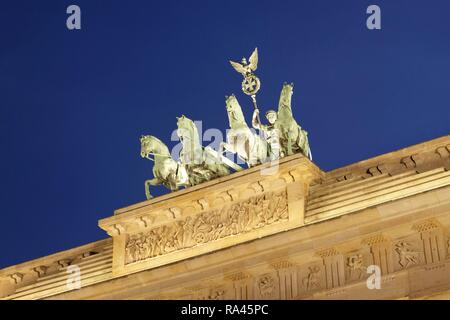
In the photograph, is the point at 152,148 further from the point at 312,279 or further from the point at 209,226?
the point at 312,279

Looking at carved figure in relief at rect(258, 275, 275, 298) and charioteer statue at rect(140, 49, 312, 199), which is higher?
charioteer statue at rect(140, 49, 312, 199)

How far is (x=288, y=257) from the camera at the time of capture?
74.3 feet

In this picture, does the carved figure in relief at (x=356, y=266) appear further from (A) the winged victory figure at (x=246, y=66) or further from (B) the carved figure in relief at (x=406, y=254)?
(A) the winged victory figure at (x=246, y=66)

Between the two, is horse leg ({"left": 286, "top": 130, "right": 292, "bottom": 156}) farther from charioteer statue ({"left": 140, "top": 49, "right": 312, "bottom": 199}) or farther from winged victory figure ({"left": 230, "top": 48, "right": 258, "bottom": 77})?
winged victory figure ({"left": 230, "top": 48, "right": 258, "bottom": 77})

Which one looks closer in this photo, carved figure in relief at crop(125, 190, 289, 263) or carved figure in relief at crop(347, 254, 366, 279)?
carved figure in relief at crop(347, 254, 366, 279)

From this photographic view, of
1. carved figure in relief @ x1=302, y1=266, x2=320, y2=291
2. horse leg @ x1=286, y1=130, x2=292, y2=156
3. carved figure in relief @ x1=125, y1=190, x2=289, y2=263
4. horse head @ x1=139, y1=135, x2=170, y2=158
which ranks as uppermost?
horse head @ x1=139, y1=135, x2=170, y2=158

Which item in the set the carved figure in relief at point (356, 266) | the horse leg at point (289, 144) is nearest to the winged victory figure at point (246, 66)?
the horse leg at point (289, 144)

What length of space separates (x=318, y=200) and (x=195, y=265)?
289cm

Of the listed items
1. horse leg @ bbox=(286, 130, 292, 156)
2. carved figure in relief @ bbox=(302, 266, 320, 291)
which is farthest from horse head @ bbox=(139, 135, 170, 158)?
carved figure in relief @ bbox=(302, 266, 320, 291)

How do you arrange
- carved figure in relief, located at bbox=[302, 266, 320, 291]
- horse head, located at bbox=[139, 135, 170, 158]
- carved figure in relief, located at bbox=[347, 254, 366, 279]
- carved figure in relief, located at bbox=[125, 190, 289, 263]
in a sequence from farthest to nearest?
horse head, located at bbox=[139, 135, 170, 158]
carved figure in relief, located at bbox=[125, 190, 289, 263]
carved figure in relief, located at bbox=[302, 266, 320, 291]
carved figure in relief, located at bbox=[347, 254, 366, 279]

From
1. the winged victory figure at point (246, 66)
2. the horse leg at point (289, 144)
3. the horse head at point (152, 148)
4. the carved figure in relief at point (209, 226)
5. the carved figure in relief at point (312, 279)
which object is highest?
the winged victory figure at point (246, 66)

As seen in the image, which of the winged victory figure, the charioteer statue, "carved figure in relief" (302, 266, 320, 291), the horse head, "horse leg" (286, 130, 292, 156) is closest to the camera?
"carved figure in relief" (302, 266, 320, 291)

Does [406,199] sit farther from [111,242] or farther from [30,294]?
[30,294]
